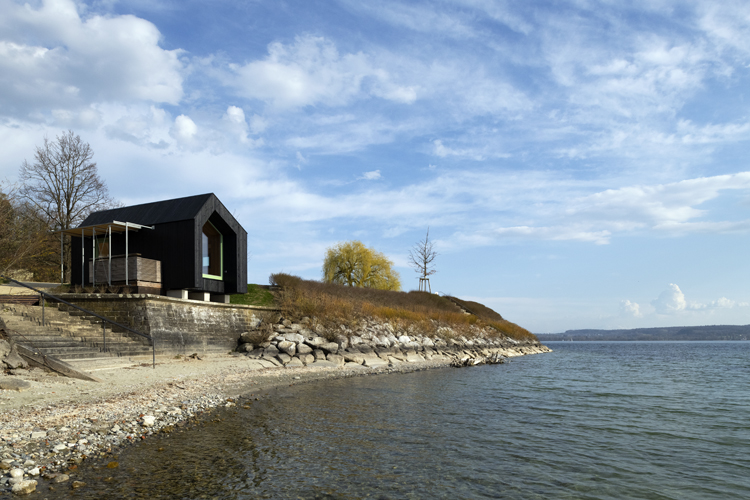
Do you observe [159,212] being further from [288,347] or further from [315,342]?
[315,342]

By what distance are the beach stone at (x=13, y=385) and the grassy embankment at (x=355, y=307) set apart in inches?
543

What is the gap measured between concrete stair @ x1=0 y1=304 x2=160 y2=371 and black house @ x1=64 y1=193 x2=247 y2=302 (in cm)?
380

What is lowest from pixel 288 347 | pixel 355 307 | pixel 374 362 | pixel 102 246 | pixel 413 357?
pixel 413 357

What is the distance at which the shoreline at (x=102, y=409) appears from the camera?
6352mm

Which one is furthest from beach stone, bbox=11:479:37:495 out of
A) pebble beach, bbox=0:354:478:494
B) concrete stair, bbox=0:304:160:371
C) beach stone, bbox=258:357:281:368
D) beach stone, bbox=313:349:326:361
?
beach stone, bbox=313:349:326:361

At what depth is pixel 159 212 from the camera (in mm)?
22016

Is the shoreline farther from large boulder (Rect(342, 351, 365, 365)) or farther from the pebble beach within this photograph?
large boulder (Rect(342, 351, 365, 365))

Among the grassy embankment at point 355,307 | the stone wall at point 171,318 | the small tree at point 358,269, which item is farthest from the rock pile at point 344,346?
the small tree at point 358,269

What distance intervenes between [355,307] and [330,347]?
5.60m

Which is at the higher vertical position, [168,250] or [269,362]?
[168,250]

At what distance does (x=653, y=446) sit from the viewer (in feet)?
27.5

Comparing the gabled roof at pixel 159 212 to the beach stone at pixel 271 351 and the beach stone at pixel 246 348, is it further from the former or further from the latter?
the beach stone at pixel 271 351

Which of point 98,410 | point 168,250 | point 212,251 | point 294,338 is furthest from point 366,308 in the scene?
point 98,410

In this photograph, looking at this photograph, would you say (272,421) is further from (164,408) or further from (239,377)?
(239,377)
